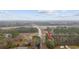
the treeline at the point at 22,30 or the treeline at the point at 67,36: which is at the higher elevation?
the treeline at the point at 22,30

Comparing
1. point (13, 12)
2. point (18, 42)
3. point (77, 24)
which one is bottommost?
point (18, 42)

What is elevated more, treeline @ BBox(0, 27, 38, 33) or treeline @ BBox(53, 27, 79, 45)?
treeline @ BBox(0, 27, 38, 33)

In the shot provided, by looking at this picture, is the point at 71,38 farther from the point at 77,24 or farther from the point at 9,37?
the point at 9,37
